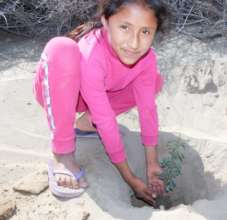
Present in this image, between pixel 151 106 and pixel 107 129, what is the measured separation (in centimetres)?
30

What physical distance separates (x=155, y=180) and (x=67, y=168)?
0.41 m

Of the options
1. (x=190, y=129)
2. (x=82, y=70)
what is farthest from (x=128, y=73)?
(x=190, y=129)

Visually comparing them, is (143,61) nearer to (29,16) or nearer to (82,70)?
(82,70)

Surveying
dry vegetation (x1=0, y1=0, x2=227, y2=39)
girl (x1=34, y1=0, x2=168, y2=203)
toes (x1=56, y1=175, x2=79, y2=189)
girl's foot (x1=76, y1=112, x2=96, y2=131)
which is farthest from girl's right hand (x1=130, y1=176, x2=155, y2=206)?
dry vegetation (x1=0, y1=0, x2=227, y2=39)

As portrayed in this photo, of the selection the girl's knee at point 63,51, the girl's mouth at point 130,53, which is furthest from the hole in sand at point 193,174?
the girl's knee at point 63,51

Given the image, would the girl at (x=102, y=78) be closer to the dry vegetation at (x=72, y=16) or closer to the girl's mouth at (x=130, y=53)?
the girl's mouth at (x=130, y=53)

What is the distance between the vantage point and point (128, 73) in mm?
2266

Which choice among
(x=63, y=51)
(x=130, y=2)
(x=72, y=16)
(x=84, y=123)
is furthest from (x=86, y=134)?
(x=72, y=16)

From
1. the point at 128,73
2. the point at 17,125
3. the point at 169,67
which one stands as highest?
the point at 128,73

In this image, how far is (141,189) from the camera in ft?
7.13

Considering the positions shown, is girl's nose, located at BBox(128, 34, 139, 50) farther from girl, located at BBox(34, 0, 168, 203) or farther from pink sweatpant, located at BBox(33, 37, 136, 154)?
pink sweatpant, located at BBox(33, 37, 136, 154)

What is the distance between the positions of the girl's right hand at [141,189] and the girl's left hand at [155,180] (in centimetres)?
3

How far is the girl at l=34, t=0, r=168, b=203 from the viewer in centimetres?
203

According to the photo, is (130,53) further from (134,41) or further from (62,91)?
(62,91)
